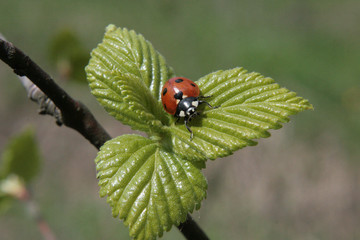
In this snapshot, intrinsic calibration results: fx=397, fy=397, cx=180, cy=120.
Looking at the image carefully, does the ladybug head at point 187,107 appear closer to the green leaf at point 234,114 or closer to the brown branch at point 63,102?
the green leaf at point 234,114

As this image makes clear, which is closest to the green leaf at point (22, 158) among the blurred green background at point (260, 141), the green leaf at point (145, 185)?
the green leaf at point (145, 185)

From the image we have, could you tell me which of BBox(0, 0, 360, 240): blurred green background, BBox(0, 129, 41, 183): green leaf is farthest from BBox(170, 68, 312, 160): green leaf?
BBox(0, 0, 360, 240): blurred green background

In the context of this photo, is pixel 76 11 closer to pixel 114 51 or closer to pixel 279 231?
pixel 279 231

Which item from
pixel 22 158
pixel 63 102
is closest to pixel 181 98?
pixel 63 102

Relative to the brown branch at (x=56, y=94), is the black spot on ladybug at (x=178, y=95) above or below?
below

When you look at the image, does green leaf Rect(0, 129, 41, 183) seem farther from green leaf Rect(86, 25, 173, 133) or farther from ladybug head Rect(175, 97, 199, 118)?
ladybug head Rect(175, 97, 199, 118)
